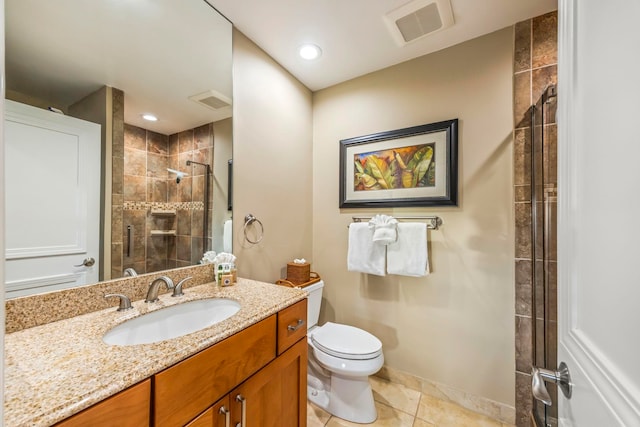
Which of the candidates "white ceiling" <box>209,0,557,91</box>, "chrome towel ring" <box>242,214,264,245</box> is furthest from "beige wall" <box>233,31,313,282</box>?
"white ceiling" <box>209,0,557,91</box>

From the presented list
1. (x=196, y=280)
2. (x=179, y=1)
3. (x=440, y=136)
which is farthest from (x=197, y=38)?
(x=440, y=136)

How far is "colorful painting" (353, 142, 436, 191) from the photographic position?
175 cm

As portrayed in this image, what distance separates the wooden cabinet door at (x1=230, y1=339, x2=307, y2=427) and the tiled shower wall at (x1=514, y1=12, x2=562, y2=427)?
50.2 inches

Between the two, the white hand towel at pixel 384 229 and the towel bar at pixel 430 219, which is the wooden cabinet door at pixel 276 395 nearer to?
the white hand towel at pixel 384 229

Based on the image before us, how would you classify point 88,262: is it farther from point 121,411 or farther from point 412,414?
point 412,414

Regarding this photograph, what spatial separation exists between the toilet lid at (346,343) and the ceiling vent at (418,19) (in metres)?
1.92

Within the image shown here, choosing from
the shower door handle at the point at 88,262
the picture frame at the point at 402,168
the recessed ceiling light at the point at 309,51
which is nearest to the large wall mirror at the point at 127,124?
the shower door handle at the point at 88,262

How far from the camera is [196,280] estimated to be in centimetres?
134

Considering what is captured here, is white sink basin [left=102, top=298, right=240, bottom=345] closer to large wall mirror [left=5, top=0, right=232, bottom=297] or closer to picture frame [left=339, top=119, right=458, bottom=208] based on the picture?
large wall mirror [left=5, top=0, right=232, bottom=297]

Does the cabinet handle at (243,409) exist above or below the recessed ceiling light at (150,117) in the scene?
below

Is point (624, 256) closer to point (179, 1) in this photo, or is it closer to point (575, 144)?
point (575, 144)

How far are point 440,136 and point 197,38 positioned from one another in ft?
5.20

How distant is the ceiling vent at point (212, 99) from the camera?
1414 millimetres

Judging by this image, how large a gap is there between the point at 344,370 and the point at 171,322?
3.13 ft
